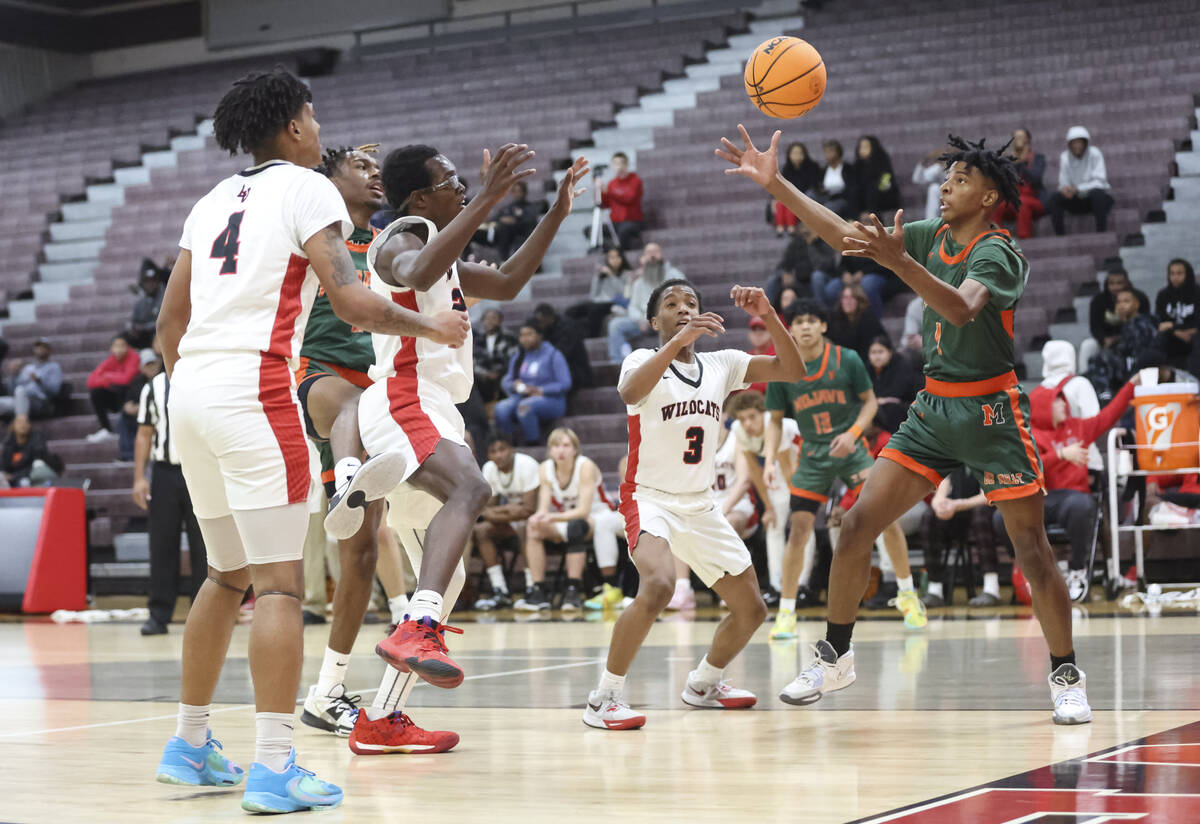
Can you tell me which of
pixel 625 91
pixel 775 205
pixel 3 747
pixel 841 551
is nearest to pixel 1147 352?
pixel 775 205

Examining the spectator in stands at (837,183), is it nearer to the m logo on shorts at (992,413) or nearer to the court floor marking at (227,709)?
the court floor marking at (227,709)

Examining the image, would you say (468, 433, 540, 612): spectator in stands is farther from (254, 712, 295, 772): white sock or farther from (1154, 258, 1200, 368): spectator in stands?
(254, 712, 295, 772): white sock

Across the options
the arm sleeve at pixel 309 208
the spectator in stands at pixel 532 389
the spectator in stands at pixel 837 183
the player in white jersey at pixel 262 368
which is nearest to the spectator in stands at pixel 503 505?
the spectator in stands at pixel 532 389

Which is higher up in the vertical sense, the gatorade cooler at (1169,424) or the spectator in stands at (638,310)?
the spectator in stands at (638,310)

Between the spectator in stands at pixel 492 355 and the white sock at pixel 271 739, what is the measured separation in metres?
10.6

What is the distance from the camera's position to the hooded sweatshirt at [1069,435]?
10594 mm

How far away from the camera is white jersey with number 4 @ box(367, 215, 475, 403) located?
15.8ft

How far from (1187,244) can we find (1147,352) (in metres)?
3.18

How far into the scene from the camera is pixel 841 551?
207 inches

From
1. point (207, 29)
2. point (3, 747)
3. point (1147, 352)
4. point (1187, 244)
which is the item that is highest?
point (207, 29)

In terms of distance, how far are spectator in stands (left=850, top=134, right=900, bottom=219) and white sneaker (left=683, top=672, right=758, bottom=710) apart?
387 inches

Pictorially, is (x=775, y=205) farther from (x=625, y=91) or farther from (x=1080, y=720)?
(x=1080, y=720)

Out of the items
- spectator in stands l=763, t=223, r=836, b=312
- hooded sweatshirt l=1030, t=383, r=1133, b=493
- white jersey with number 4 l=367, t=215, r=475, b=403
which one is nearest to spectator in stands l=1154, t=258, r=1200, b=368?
hooded sweatshirt l=1030, t=383, r=1133, b=493

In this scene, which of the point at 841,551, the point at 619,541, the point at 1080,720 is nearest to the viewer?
the point at 1080,720
